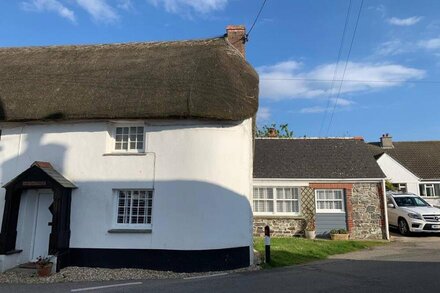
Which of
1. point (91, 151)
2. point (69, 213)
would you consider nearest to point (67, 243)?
point (69, 213)

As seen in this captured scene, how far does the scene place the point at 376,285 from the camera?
834cm

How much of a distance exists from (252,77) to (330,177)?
8688mm

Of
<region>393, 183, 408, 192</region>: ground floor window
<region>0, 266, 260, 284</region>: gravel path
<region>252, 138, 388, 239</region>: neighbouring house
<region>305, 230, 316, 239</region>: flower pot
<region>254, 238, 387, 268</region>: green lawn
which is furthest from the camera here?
<region>393, 183, 408, 192</region>: ground floor window

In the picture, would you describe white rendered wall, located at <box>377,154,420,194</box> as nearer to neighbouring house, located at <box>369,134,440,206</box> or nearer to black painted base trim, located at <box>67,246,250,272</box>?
neighbouring house, located at <box>369,134,440,206</box>

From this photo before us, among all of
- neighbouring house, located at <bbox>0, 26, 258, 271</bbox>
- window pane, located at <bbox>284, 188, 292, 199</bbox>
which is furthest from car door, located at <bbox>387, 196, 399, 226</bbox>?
neighbouring house, located at <bbox>0, 26, 258, 271</bbox>

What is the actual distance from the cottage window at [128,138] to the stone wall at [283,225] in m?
9.09

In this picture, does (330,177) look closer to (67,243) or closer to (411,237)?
(411,237)

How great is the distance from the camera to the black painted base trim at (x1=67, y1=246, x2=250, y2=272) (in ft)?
35.1

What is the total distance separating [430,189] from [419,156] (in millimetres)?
4030

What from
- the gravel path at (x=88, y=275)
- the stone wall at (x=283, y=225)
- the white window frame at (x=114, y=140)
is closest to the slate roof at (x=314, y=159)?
the stone wall at (x=283, y=225)

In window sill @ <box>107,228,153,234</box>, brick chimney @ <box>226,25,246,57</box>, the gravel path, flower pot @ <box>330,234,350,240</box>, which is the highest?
brick chimney @ <box>226,25,246,57</box>

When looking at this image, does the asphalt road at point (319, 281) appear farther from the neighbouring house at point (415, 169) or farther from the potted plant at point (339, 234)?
the neighbouring house at point (415, 169)

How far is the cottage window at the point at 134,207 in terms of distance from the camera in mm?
11359

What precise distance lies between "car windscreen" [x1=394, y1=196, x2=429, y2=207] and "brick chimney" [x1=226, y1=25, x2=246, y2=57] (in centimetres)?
1208
